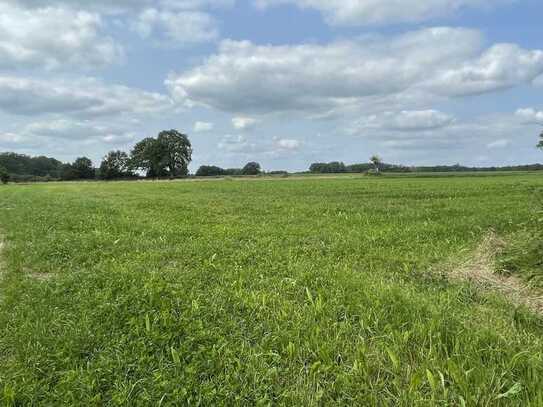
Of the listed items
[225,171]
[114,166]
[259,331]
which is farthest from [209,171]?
[259,331]

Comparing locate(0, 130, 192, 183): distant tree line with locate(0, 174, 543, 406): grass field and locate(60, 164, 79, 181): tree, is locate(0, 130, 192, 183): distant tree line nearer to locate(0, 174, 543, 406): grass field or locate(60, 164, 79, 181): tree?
locate(60, 164, 79, 181): tree

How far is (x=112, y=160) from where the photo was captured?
128m

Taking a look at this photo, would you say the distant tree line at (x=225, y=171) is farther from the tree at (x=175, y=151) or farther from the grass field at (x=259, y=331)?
the grass field at (x=259, y=331)

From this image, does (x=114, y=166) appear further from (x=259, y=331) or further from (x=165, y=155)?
(x=259, y=331)

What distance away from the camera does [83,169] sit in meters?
131

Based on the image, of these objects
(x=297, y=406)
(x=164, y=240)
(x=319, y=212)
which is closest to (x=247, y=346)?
(x=297, y=406)

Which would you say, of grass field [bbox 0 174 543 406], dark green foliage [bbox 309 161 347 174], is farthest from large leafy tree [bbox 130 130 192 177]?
grass field [bbox 0 174 543 406]

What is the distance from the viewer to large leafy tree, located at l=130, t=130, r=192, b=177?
392ft

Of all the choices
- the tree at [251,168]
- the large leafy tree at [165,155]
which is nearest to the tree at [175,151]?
the large leafy tree at [165,155]

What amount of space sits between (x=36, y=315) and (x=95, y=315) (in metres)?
0.84

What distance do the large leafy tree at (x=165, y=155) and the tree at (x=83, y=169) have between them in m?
16.8

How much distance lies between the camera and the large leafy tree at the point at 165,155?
392ft

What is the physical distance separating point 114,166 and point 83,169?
1180cm

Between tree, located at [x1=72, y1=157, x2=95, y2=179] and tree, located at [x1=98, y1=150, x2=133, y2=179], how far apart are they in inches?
261
